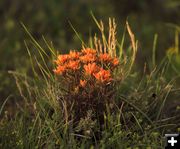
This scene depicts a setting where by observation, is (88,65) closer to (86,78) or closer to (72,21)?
(86,78)

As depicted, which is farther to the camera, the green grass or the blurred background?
the blurred background

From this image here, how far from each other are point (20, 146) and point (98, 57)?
0.65 metres

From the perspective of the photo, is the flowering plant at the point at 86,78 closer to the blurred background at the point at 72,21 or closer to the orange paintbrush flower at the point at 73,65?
the orange paintbrush flower at the point at 73,65

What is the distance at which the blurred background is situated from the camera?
577 cm

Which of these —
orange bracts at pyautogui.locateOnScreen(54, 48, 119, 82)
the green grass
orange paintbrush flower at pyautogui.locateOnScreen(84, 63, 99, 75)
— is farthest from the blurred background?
orange paintbrush flower at pyautogui.locateOnScreen(84, 63, 99, 75)

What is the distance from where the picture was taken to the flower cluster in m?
3.22

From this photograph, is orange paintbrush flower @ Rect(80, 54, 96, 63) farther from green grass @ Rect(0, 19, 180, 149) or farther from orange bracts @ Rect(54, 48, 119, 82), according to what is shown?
green grass @ Rect(0, 19, 180, 149)

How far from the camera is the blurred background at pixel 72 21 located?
18.9 ft

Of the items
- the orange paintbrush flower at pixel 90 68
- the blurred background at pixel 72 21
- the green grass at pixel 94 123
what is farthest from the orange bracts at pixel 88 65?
the blurred background at pixel 72 21

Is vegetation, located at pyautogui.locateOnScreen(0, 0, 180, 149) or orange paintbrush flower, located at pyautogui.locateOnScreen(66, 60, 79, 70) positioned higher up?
orange paintbrush flower, located at pyautogui.locateOnScreen(66, 60, 79, 70)

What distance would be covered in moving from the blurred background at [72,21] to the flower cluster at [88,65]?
1.88 m

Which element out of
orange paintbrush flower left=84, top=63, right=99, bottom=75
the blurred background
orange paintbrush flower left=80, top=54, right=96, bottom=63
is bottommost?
orange paintbrush flower left=84, top=63, right=99, bottom=75

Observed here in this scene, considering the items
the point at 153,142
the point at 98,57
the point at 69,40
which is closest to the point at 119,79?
the point at 98,57

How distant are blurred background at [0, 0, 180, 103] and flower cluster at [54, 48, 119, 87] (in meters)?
1.88
